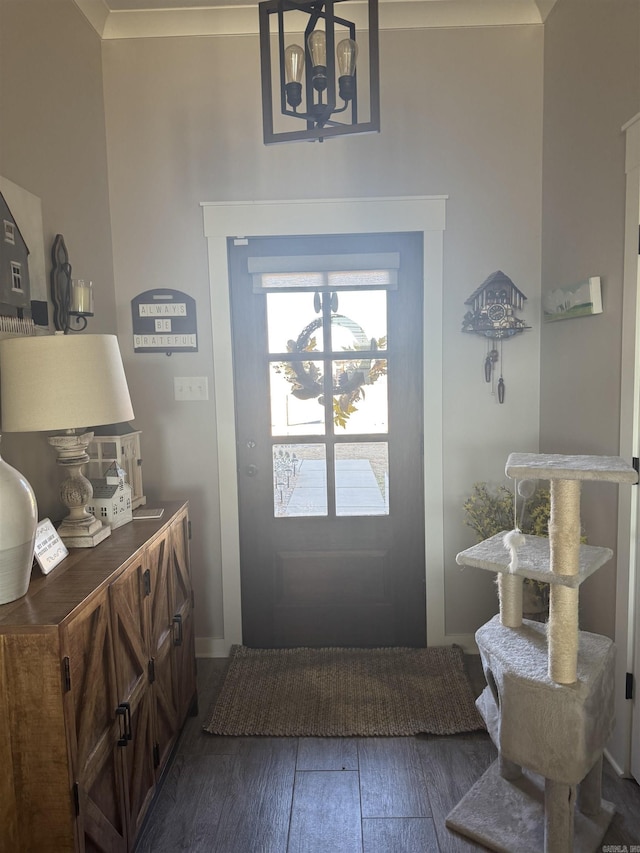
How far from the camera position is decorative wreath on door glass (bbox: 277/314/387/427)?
2.73 m

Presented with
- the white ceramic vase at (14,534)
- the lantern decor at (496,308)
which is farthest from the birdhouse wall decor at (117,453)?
the lantern decor at (496,308)

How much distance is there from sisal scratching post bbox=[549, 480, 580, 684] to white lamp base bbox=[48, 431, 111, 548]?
1335 mm

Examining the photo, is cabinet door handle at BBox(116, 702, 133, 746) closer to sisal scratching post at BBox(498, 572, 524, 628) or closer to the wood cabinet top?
the wood cabinet top

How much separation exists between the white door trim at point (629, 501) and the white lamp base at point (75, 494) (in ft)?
5.58

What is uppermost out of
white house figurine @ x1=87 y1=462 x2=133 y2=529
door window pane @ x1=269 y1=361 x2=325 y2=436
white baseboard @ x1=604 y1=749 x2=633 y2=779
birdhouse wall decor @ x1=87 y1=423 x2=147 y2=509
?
door window pane @ x1=269 y1=361 x2=325 y2=436

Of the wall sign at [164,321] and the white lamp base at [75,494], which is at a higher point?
the wall sign at [164,321]

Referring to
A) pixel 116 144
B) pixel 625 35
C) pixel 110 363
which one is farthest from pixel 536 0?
pixel 110 363

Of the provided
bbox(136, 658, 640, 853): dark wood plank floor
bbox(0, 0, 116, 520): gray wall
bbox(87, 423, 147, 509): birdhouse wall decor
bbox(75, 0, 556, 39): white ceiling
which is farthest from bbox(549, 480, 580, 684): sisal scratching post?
bbox(75, 0, 556, 39): white ceiling

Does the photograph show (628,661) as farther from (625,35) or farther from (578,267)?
(625,35)

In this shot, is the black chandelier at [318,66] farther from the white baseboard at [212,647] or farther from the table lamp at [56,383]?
the white baseboard at [212,647]

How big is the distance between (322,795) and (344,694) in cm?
55

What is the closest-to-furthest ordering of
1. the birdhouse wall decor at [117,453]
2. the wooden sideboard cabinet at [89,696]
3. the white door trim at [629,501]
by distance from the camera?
the wooden sideboard cabinet at [89,696], the white door trim at [629,501], the birdhouse wall decor at [117,453]

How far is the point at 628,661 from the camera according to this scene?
6.26ft

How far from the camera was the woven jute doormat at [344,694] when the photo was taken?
2240 millimetres
